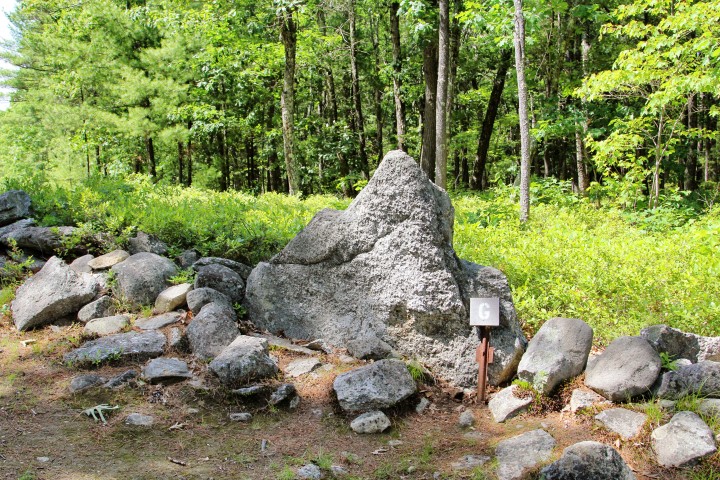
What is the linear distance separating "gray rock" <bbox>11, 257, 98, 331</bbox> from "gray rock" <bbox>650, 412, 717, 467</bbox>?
6193 mm

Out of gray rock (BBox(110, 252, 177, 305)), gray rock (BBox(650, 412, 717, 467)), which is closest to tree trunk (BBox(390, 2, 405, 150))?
gray rock (BBox(110, 252, 177, 305))

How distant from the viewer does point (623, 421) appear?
4.17m

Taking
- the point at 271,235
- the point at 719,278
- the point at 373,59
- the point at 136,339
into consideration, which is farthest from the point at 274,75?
the point at 719,278

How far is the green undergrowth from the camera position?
5754 millimetres

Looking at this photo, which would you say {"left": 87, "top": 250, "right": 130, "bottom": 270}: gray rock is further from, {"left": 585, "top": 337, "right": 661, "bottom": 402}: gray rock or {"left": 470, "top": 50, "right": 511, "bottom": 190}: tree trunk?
{"left": 470, "top": 50, "right": 511, "bottom": 190}: tree trunk

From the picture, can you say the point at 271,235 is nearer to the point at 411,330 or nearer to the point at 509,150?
the point at 411,330

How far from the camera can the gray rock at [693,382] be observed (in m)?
4.22

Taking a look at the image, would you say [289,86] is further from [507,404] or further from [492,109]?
[507,404]

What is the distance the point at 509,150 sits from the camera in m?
29.7

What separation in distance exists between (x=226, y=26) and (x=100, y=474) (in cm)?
1672

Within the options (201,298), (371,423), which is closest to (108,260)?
(201,298)

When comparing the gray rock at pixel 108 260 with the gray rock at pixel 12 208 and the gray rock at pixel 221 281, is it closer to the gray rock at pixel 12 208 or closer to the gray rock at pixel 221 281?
the gray rock at pixel 221 281

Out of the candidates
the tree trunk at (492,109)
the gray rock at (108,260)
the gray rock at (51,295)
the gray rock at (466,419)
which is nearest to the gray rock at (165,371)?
the gray rock at (51,295)

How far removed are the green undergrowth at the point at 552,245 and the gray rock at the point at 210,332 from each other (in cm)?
165
